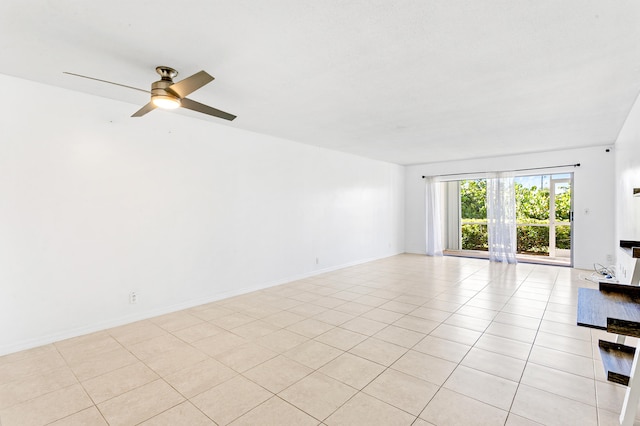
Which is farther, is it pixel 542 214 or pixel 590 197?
pixel 542 214

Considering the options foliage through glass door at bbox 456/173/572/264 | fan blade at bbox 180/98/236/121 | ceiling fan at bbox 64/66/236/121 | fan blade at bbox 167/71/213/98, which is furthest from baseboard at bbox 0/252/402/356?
foliage through glass door at bbox 456/173/572/264

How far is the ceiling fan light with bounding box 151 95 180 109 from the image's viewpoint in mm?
2449

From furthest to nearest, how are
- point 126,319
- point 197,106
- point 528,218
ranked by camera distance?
point 528,218 → point 126,319 → point 197,106

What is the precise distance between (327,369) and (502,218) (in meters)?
6.09

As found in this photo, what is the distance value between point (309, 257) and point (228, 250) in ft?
5.73

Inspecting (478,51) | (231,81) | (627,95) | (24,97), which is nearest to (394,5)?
(478,51)

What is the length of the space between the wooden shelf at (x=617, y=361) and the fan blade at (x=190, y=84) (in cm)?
310

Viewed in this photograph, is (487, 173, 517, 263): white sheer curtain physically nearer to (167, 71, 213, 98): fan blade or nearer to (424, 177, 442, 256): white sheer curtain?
(424, 177, 442, 256): white sheer curtain

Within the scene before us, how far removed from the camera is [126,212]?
3.45 metres

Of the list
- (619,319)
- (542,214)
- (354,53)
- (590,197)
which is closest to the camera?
(619,319)

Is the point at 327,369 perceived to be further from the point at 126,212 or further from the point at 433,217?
the point at 433,217

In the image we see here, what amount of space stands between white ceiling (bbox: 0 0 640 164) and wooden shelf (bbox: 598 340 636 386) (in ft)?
7.04

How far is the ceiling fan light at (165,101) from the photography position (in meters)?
2.45

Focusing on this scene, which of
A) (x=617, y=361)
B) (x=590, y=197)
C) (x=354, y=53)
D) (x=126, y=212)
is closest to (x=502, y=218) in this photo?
(x=590, y=197)
